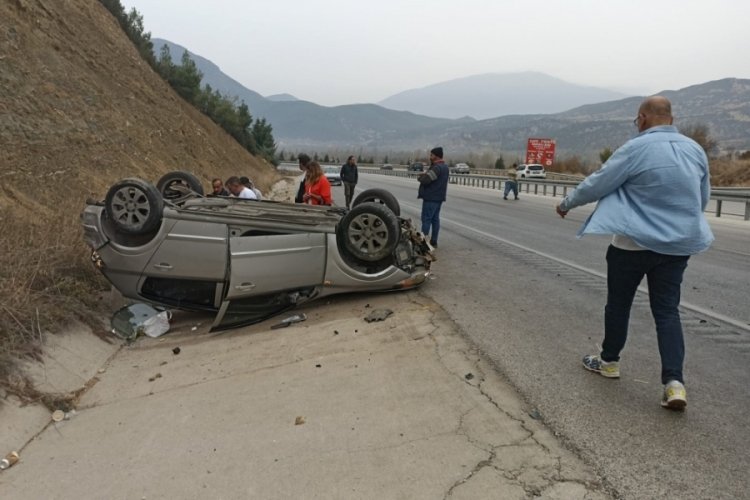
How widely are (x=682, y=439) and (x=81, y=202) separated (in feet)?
29.6

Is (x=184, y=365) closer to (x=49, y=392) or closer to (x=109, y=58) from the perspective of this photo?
(x=49, y=392)

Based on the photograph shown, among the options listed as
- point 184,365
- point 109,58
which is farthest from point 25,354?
point 109,58

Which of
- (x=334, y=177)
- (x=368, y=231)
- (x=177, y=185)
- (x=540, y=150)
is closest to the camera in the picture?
(x=368, y=231)

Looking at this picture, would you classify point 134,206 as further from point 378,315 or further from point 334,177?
point 334,177

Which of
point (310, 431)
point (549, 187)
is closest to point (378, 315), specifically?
point (310, 431)

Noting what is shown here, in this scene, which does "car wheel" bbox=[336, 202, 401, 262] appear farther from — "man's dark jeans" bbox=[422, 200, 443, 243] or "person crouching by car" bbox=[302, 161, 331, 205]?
"man's dark jeans" bbox=[422, 200, 443, 243]

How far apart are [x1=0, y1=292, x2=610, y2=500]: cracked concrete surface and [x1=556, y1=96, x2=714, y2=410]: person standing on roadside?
1048mm

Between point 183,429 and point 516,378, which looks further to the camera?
point 516,378

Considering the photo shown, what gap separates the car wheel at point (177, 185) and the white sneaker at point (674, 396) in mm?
6111

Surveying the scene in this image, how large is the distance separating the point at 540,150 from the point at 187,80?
Result: 3055 centimetres

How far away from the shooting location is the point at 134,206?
5.54 meters

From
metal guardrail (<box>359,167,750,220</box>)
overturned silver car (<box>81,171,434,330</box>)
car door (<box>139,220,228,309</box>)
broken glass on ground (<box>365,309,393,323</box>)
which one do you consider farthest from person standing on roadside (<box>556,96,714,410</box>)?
metal guardrail (<box>359,167,750,220</box>)

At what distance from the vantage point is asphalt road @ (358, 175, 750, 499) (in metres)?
2.88

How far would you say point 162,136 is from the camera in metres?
20.8
